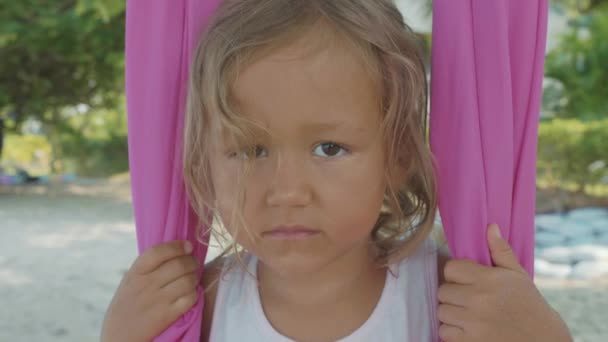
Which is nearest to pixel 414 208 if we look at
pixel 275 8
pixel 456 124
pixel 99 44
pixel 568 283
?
pixel 456 124

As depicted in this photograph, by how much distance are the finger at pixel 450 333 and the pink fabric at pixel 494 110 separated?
109mm

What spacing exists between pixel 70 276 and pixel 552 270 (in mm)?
3180

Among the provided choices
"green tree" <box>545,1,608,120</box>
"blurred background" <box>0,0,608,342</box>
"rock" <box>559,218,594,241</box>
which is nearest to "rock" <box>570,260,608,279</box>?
"blurred background" <box>0,0,608,342</box>

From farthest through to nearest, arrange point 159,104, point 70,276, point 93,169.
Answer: point 93,169 → point 70,276 → point 159,104

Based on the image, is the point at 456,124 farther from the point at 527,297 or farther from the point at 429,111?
the point at 527,297

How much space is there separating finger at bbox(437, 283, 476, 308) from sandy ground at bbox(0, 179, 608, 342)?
8.42ft

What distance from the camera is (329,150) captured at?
97 cm

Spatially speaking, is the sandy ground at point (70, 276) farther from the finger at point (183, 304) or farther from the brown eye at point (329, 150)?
the brown eye at point (329, 150)

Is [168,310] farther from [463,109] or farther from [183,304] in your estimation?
[463,109]

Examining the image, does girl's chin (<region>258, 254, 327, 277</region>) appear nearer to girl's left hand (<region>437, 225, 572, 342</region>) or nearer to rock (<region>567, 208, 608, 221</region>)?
girl's left hand (<region>437, 225, 572, 342</region>)

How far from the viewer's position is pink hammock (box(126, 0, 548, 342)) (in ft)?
3.18

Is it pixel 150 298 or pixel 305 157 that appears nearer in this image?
pixel 305 157

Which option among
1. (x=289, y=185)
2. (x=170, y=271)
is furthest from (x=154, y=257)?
(x=289, y=185)

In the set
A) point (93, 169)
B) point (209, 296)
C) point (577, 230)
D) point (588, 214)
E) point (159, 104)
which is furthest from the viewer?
point (93, 169)
